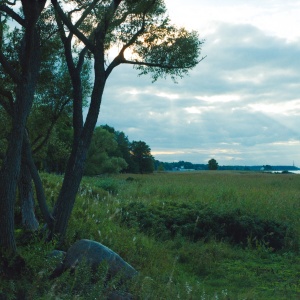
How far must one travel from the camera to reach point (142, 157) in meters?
87.1

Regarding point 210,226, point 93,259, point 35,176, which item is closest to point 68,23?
point 35,176

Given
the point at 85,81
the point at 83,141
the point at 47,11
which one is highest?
the point at 47,11

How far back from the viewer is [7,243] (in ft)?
30.6

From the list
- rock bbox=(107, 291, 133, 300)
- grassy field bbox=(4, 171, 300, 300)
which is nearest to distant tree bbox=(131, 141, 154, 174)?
grassy field bbox=(4, 171, 300, 300)

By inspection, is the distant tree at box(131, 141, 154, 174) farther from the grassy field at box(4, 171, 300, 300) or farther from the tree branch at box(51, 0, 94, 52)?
the tree branch at box(51, 0, 94, 52)

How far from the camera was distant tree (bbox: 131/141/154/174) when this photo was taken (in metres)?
86.4

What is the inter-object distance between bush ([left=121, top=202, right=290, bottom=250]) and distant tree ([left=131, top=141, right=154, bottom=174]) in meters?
69.0

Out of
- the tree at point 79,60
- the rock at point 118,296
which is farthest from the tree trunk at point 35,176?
the rock at point 118,296

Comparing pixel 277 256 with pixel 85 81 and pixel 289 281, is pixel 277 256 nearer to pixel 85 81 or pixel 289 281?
pixel 289 281

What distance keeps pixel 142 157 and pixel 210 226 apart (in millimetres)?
70775

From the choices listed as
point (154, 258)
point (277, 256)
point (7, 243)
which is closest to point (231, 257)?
point (277, 256)

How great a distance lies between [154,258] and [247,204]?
9.12 meters

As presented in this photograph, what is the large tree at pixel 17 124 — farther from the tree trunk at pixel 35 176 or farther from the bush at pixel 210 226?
the bush at pixel 210 226

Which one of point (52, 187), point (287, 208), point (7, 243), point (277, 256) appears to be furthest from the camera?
point (287, 208)
